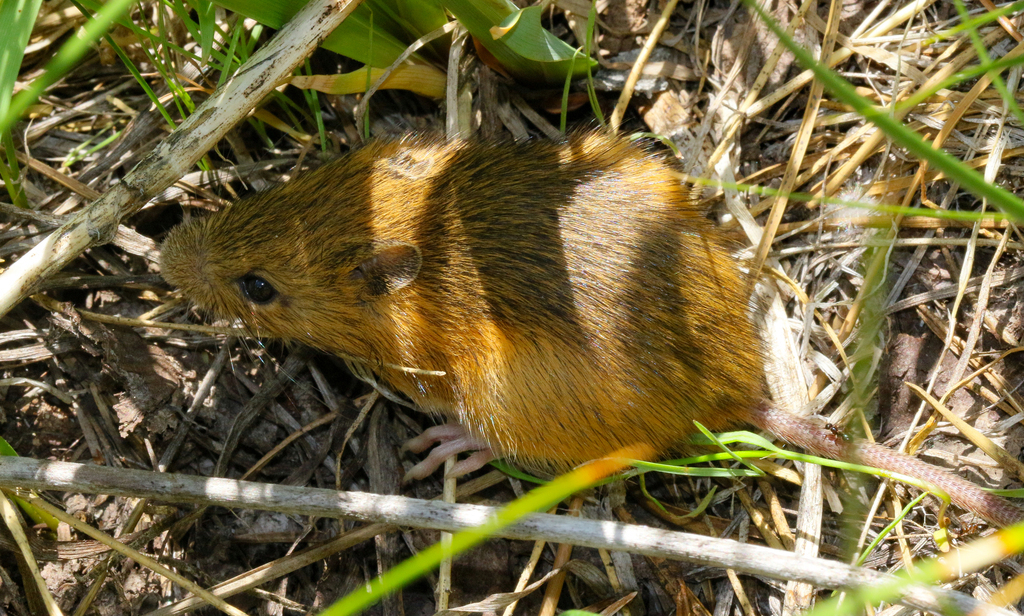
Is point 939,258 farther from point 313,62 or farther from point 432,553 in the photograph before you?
point 313,62

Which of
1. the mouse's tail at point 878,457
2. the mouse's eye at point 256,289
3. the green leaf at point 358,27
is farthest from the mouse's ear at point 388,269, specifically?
the mouse's tail at point 878,457

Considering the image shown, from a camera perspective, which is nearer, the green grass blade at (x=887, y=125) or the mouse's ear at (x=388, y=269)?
the green grass blade at (x=887, y=125)

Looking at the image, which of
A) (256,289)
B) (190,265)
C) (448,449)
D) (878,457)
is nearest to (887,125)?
(878,457)

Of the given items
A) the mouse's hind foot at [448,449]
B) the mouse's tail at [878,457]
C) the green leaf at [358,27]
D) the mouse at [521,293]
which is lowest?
the mouse's tail at [878,457]

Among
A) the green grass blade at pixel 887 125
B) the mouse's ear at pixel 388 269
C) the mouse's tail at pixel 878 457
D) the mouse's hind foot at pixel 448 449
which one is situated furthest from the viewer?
the mouse's hind foot at pixel 448 449

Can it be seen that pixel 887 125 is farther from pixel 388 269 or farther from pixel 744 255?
pixel 744 255

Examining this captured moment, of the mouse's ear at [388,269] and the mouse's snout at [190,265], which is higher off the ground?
the mouse's snout at [190,265]

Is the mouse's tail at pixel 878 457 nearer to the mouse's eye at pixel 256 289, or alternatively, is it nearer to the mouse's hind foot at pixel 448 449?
the mouse's hind foot at pixel 448 449

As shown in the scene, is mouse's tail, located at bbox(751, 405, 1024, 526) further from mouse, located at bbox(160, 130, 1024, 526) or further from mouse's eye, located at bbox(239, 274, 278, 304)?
mouse's eye, located at bbox(239, 274, 278, 304)
